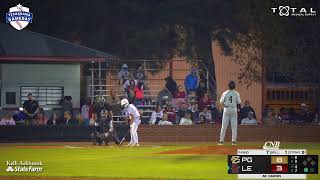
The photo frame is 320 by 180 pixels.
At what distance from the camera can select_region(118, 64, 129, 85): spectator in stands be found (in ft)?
48.9

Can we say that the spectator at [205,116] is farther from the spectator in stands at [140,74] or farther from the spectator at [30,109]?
the spectator at [30,109]

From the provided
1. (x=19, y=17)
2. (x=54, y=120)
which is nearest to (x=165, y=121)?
(x=54, y=120)

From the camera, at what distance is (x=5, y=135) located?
47.9 feet

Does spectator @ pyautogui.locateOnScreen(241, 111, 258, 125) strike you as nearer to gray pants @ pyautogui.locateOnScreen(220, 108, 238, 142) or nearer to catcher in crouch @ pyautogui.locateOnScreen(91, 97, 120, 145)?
gray pants @ pyautogui.locateOnScreen(220, 108, 238, 142)

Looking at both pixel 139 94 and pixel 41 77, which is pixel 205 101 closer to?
pixel 139 94

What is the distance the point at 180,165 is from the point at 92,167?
61.6 inches

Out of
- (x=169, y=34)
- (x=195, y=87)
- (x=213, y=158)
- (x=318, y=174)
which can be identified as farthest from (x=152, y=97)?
(x=318, y=174)

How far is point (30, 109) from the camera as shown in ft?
46.3

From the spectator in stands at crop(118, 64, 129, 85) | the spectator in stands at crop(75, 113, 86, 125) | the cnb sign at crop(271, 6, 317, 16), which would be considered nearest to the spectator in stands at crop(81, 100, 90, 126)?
the spectator in stands at crop(75, 113, 86, 125)

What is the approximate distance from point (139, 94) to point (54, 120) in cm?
278

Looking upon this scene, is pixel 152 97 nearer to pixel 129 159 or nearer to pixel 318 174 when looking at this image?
pixel 129 159

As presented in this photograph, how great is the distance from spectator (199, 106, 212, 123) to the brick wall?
264 mm

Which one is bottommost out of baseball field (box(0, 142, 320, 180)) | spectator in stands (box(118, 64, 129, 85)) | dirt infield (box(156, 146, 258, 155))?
baseball field (box(0, 142, 320, 180))
